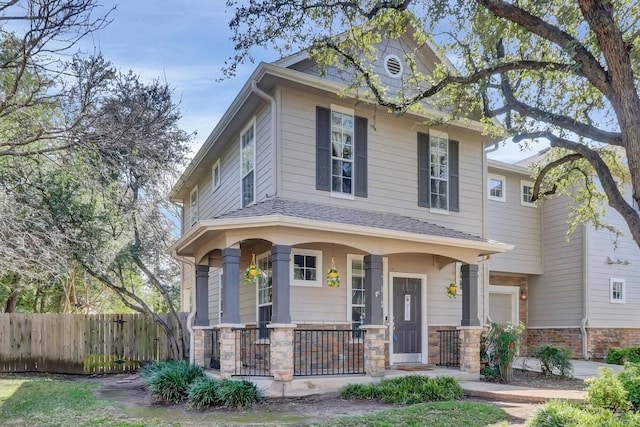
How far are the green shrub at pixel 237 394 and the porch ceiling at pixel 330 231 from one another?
7.75 feet

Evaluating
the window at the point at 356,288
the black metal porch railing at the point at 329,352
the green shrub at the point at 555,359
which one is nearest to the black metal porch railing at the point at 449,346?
the green shrub at the point at 555,359

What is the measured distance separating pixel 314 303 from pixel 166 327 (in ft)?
18.8

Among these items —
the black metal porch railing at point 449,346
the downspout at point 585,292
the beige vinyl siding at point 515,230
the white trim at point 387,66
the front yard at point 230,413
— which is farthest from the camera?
the beige vinyl siding at point 515,230

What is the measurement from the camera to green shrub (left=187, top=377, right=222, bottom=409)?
848cm

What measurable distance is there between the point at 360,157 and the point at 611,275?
9.79 metres

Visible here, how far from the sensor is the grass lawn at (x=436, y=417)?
23.1 feet

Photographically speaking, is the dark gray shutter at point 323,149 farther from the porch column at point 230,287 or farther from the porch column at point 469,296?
the porch column at point 469,296

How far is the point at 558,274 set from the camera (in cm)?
1655

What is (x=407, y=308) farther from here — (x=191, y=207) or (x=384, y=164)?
(x=191, y=207)

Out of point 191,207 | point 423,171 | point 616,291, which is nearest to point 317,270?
point 423,171

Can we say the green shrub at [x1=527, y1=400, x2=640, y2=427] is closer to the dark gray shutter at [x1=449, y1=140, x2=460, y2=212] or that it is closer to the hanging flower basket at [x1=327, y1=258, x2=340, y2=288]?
the hanging flower basket at [x1=327, y1=258, x2=340, y2=288]

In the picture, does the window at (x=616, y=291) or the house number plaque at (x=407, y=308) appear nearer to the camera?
the house number plaque at (x=407, y=308)

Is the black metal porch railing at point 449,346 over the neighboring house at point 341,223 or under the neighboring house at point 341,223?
under

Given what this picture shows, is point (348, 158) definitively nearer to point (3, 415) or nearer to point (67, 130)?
point (67, 130)
